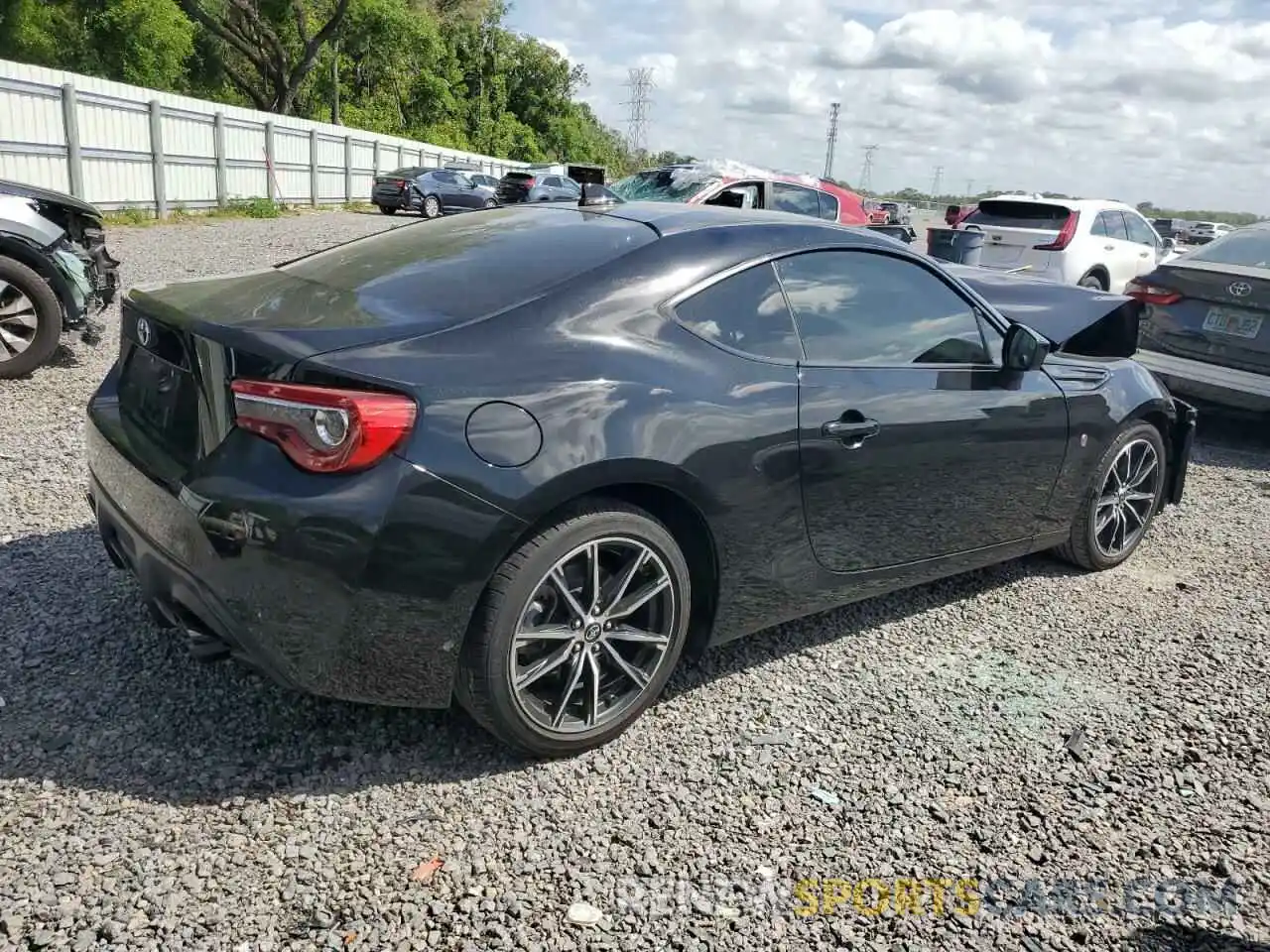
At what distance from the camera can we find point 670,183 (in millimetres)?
12125

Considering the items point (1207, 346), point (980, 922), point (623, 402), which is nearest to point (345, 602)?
point (623, 402)

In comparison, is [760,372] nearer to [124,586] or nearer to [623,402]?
[623,402]

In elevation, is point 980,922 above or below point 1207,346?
below

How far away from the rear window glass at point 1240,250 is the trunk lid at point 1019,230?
368 cm

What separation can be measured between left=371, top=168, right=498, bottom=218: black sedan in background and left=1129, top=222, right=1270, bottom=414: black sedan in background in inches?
911

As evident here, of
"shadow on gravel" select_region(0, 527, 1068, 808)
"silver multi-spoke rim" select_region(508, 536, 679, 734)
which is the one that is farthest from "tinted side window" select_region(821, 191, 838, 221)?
"silver multi-spoke rim" select_region(508, 536, 679, 734)

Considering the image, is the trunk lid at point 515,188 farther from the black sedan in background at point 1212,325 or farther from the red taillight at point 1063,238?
the black sedan in background at point 1212,325

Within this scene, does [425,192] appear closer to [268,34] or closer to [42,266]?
[268,34]

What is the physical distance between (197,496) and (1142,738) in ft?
9.76

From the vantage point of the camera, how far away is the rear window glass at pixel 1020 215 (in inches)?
454

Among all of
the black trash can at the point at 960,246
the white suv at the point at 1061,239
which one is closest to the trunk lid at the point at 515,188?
the white suv at the point at 1061,239

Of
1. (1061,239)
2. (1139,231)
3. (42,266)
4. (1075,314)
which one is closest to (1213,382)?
(1075,314)

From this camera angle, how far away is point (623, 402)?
2.71m

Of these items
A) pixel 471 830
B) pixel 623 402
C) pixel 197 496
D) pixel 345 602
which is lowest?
pixel 471 830
